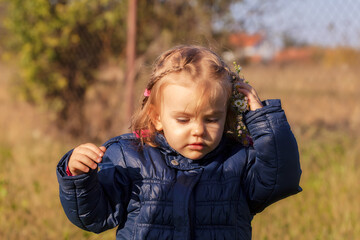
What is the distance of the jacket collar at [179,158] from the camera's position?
183 centimetres

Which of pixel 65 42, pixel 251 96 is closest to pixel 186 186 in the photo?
pixel 251 96

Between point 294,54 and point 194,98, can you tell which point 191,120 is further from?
point 294,54

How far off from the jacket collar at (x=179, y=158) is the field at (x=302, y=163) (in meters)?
1.52

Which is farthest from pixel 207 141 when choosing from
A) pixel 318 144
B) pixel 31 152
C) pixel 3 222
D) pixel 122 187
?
pixel 318 144

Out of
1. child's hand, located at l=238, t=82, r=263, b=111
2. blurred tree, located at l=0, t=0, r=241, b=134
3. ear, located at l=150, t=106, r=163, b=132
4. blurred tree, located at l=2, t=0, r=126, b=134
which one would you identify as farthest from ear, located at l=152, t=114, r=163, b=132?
blurred tree, located at l=2, t=0, r=126, b=134

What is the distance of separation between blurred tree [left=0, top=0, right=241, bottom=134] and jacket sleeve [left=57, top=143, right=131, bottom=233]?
3.67m

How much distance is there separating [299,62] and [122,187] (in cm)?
500

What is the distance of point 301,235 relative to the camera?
3.27 meters

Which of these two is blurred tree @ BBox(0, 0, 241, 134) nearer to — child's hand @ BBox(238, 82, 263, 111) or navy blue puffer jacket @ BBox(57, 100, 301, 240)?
child's hand @ BBox(238, 82, 263, 111)

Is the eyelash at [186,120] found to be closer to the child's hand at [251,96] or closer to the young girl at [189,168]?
the young girl at [189,168]

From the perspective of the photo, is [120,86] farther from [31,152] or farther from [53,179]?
[53,179]

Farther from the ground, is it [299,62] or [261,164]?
[299,62]

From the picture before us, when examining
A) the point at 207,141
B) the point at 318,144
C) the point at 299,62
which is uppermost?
the point at 299,62

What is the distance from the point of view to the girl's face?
1760 mm
